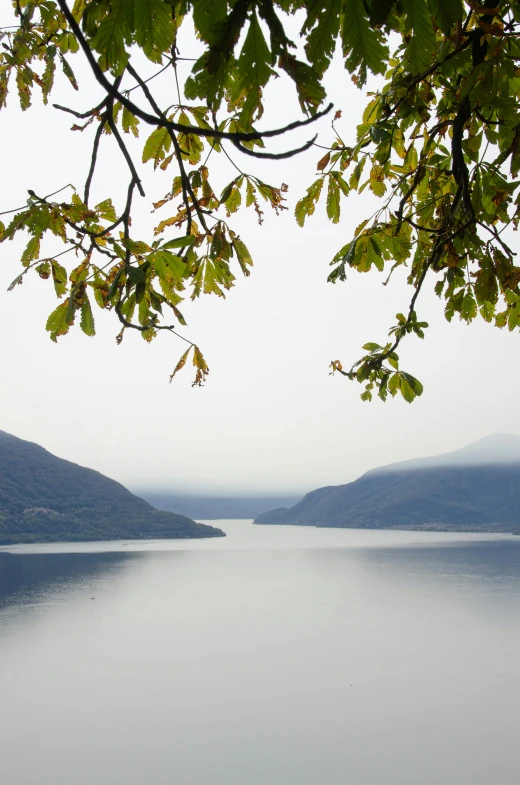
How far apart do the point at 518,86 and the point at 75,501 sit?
13552 centimetres

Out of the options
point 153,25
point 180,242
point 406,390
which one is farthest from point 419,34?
point 406,390

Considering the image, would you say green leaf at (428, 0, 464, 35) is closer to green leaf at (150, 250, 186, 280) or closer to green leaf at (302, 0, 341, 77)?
green leaf at (302, 0, 341, 77)

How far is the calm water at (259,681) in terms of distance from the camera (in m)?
32.9

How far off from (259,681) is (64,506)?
9363 cm

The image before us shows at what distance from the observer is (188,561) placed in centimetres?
9875

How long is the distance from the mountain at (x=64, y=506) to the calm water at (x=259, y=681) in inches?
1797

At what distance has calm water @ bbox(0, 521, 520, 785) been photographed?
108 ft

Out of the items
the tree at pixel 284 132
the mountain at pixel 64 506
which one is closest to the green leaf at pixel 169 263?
the tree at pixel 284 132

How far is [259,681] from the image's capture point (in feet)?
140

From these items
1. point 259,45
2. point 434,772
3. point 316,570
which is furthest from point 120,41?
point 316,570

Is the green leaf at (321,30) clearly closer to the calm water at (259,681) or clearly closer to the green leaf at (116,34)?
the green leaf at (116,34)

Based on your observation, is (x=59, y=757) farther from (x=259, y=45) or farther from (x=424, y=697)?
(x=259, y=45)

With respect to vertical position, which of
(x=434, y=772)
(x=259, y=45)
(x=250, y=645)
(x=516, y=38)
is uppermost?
(x=516, y=38)

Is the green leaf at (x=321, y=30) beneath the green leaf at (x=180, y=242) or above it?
above
